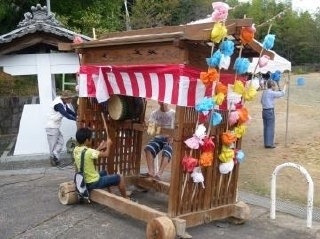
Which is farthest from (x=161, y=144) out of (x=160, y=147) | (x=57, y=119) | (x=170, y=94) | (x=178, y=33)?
(x=57, y=119)

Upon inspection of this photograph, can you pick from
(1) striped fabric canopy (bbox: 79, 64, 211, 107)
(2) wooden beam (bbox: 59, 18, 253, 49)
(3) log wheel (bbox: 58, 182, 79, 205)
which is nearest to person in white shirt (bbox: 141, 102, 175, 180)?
(1) striped fabric canopy (bbox: 79, 64, 211, 107)

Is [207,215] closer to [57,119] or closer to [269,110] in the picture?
[57,119]

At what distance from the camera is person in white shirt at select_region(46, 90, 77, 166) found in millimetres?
9438

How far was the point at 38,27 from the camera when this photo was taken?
10227 mm

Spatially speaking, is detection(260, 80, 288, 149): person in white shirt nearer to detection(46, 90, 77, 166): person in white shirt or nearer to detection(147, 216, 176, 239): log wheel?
detection(46, 90, 77, 166): person in white shirt

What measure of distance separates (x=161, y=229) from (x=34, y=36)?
6957mm

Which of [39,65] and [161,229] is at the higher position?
[39,65]

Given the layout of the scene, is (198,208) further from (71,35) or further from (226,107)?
(71,35)

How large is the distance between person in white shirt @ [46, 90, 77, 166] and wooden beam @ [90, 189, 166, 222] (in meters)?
3.45

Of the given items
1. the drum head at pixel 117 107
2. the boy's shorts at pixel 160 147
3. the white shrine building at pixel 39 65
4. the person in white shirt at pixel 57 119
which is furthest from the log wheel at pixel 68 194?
the white shrine building at pixel 39 65

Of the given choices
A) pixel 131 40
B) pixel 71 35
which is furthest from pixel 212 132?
pixel 71 35

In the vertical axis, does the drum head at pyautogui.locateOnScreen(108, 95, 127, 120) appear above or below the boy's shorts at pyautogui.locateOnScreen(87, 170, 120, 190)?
above

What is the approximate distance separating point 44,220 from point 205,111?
8.77 feet

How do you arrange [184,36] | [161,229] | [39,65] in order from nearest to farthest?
[184,36] → [161,229] → [39,65]
